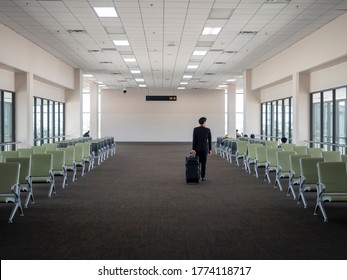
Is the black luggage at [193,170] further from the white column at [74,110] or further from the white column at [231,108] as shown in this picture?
the white column at [231,108]

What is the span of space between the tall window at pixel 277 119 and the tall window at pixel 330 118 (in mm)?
3277

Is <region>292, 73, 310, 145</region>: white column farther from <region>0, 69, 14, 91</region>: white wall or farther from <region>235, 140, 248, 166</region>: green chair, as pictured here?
<region>0, 69, 14, 91</region>: white wall

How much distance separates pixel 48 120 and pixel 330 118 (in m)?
13.0

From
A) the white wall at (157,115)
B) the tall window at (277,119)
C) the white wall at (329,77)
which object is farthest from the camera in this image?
the white wall at (157,115)

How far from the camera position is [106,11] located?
1173cm

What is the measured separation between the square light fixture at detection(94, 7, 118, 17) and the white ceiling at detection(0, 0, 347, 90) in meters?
0.17

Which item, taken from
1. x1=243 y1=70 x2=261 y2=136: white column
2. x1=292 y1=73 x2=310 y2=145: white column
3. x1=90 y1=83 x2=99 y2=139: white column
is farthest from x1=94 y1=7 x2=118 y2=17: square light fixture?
x1=90 y1=83 x2=99 y2=139: white column

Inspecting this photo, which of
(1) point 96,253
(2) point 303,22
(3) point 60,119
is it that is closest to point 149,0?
(2) point 303,22

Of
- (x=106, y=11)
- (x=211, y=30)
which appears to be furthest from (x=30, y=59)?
(x=211, y=30)

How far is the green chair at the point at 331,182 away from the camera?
7197 millimetres

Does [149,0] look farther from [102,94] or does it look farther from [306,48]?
[102,94]

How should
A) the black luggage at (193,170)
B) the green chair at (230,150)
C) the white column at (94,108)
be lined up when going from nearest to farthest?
the black luggage at (193,170), the green chair at (230,150), the white column at (94,108)

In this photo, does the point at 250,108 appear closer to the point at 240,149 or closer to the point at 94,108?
the point at 240,149

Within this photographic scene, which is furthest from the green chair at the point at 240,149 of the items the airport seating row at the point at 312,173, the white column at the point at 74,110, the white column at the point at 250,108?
the white column at the point at 74,110
